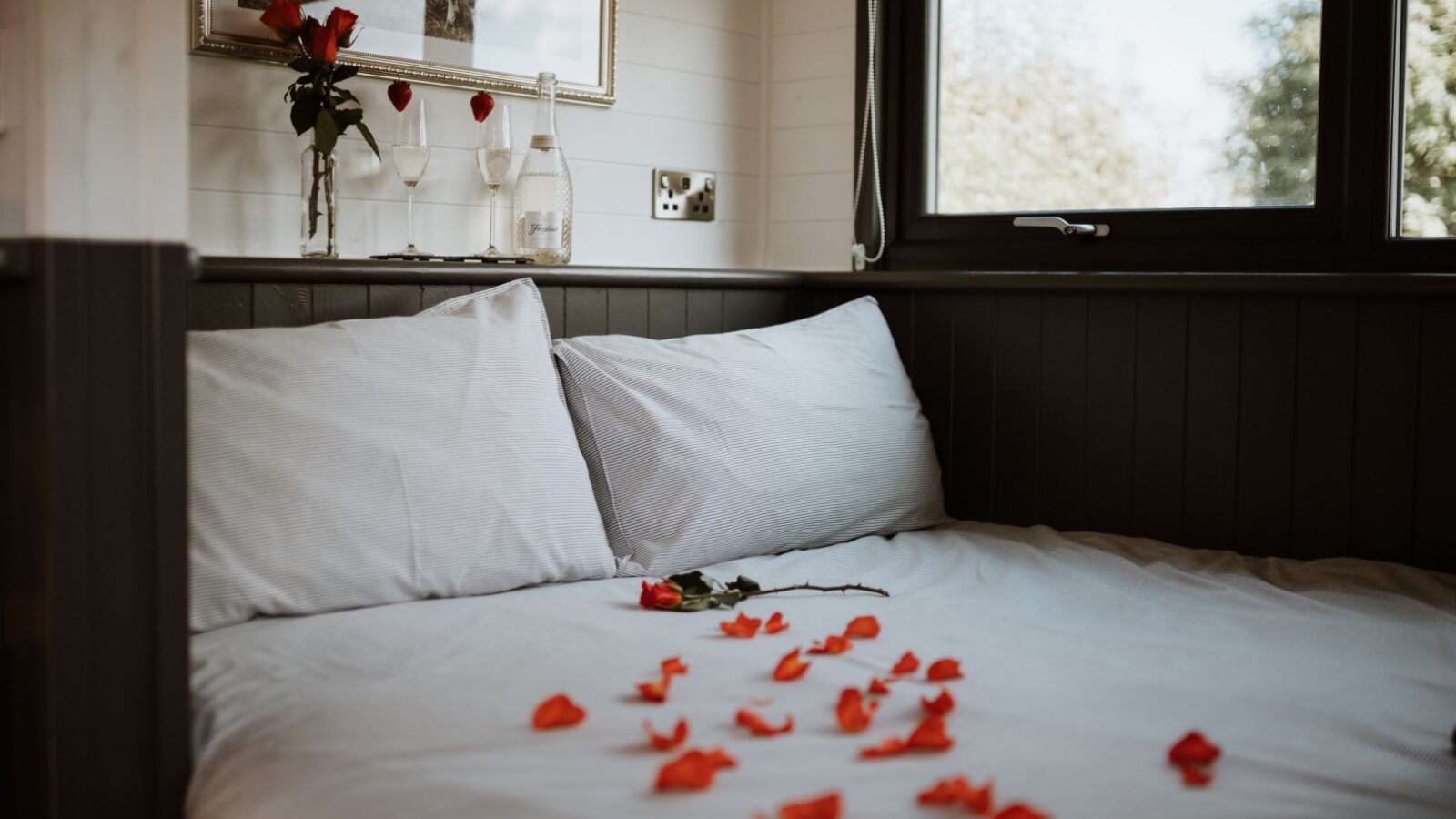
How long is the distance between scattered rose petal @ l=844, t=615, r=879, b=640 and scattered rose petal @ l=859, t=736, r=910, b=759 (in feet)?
1.22

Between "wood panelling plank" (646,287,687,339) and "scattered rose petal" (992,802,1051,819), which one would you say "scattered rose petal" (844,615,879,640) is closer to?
"scattered rose petal" (992,802,1051,819)

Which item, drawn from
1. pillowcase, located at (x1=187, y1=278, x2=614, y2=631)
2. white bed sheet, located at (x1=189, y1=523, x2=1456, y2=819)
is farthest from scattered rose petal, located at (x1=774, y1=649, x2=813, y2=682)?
pillowcase, located at (x1=187, y1=278, x2=614, y2=631)

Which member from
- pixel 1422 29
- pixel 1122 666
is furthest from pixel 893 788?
pixel 1422 29

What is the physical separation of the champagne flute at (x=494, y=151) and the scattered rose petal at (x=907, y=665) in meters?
1.17

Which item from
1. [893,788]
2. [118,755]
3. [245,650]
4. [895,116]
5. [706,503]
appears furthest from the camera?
[895,116]

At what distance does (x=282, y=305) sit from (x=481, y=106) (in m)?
0.54

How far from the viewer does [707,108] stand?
270cm

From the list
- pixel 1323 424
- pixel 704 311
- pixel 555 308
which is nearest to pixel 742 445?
pixel 555 308

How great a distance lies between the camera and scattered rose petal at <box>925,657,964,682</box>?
52.6 inches

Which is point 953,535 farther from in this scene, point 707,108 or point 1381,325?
point 707,108

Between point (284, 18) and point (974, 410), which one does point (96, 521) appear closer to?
point (284, 18)

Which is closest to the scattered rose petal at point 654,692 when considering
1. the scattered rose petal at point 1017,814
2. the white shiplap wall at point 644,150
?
the scattered rose petal at point 1017,814

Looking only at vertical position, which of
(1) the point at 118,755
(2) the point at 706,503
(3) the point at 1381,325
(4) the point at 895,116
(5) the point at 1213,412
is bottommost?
(1) the point at 118,755

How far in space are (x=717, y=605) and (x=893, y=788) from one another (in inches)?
25.6
